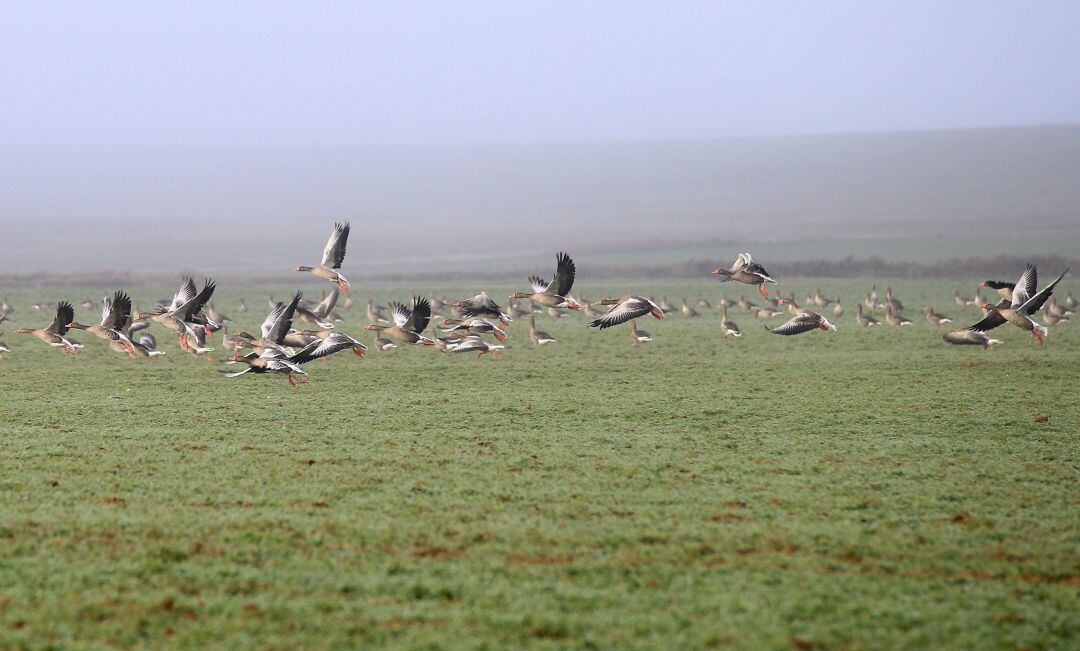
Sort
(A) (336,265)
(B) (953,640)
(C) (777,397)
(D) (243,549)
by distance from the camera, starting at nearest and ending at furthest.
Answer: (B) (953,640)
(D) (243,549)
(C) (777,397)
(A) (336,265)

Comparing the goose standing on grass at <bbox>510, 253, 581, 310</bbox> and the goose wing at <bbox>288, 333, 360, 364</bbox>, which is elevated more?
the goose standing on grass at <bbox>510, 253, 581, 310</bbox>

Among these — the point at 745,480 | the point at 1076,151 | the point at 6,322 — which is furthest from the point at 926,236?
the point at 745,480

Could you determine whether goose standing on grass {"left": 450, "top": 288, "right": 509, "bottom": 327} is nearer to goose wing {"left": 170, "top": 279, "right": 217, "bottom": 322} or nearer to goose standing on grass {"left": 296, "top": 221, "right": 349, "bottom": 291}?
goose standing on grass {"left": 296, "top": 221, "right": 349, "bottom": 291}

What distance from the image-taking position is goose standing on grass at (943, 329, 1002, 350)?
22.0 meters

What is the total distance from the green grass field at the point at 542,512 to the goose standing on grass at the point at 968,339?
436 cm

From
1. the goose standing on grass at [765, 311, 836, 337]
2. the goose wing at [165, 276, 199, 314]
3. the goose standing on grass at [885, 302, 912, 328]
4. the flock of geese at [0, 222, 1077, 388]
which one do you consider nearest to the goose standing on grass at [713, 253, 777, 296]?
the flock of geese at [0, 222, 1077, 388]

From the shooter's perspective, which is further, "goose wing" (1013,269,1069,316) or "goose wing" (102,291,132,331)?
"goose wing" (102,291,132,331)

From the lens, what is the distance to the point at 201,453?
1120cm

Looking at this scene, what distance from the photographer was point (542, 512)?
870 cm

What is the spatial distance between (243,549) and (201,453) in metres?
3.99

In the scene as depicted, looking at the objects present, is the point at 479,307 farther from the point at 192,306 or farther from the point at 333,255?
the point at 192,306

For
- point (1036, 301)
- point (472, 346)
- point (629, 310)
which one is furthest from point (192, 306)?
point (1036, 301)

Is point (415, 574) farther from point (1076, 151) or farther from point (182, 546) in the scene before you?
point (1076, 151)

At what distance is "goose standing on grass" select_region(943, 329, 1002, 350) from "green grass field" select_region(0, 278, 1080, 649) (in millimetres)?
4357
